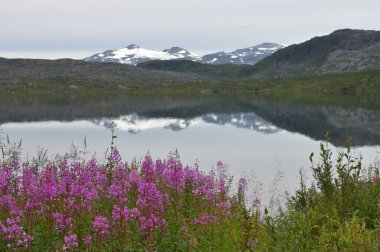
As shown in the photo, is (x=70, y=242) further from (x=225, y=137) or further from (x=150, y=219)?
(x=225, y=137)

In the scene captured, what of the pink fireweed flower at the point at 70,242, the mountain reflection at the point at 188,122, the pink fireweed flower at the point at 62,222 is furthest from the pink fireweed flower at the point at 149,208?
the mountain reflection at the point at 188,122

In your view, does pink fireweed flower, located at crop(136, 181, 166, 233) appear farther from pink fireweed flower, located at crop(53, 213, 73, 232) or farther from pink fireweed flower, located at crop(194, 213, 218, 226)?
pink fireweed flower, located at crop(53, 213, 73, 232)

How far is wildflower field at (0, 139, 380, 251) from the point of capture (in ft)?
24.3

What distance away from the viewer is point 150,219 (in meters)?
7.61

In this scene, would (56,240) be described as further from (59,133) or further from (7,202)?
(59,133)

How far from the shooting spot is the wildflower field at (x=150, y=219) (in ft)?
24.3

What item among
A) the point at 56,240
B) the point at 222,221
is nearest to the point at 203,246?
the point at 222,221

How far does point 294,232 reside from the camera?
7613 millimetres

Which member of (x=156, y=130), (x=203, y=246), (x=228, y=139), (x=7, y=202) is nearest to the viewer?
(x=7, y=202)

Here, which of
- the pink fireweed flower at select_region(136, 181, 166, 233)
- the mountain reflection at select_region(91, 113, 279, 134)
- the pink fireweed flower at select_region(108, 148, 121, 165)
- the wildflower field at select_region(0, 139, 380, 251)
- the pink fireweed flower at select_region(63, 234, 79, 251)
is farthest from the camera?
the mountain reflection at select_region(91, 113, 279, 134)

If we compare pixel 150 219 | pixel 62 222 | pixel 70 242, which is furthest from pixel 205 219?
pixel 70 242

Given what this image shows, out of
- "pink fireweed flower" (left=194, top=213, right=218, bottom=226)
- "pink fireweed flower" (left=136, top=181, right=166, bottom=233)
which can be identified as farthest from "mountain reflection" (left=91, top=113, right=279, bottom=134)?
"pink fireweed flower" (left=136, top=181, right=166, bottom=233)

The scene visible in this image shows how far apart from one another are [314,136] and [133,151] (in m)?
22.8

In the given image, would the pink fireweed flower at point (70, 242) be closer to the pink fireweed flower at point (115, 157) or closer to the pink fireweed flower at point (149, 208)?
the pink fireweed flower at point (149, 208)
